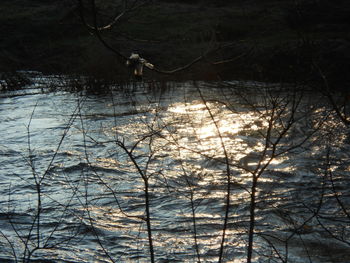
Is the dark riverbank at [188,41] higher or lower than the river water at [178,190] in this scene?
higher

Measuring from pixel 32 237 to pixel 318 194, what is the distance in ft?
12.9

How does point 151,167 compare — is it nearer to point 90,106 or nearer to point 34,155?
point 34,155

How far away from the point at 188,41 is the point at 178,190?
12.7 m

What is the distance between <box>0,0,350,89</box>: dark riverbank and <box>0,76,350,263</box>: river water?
17.3 feet

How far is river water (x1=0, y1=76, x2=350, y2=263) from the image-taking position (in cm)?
441

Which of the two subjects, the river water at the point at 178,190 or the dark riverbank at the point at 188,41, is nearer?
the river water at the point at 178,190

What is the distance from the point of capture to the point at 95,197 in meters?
7.39

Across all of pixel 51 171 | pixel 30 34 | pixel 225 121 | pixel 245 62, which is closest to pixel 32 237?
pixel 51 171

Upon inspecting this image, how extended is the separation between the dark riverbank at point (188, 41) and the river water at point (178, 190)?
5.26 meters

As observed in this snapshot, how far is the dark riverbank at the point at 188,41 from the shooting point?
18.1 m

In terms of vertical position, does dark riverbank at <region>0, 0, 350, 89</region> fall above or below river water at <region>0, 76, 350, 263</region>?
above

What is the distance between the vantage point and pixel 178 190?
740 cm

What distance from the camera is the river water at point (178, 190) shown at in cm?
441

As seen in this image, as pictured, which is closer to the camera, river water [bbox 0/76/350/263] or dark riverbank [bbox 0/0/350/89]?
river water [bbox 0/76/350/263]
